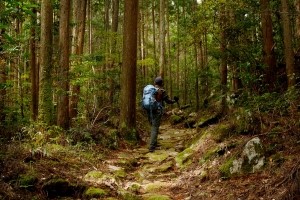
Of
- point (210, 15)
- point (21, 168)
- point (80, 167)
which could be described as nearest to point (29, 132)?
point (80, 167)

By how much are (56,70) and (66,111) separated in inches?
51.2

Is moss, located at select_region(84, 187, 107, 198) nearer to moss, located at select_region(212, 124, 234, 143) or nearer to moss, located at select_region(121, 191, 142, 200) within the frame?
moss, located at select_region(121, 191, 142, 200)

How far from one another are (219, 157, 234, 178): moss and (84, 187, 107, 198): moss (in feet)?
6.46

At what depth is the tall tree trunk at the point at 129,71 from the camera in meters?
10.5

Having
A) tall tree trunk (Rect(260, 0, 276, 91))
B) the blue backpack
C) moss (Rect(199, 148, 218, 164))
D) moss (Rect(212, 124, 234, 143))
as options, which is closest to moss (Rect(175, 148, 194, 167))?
moss (Rect(199, 148, 218, 164))

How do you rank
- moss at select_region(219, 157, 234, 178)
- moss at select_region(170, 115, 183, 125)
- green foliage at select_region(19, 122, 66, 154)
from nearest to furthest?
moss at select_region(219, 157, 234, 178), green foliage at select_region(19, 122, 66, 154), moss at select_region(170, 115, 183, 125)

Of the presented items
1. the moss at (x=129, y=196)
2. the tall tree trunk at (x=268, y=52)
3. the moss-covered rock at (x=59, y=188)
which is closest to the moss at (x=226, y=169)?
the moss at (x=129, y=196)

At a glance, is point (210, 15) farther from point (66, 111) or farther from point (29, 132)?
point (29, 132)

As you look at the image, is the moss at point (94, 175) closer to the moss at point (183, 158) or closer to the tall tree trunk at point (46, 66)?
the moss at point (183, 158)

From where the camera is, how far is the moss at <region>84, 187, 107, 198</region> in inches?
217

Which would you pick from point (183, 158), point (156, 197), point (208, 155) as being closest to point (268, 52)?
point (183, 158)

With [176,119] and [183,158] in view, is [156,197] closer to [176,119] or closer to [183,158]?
[183,158]

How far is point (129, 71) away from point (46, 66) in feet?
7.95

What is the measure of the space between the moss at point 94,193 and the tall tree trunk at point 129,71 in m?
4.78
